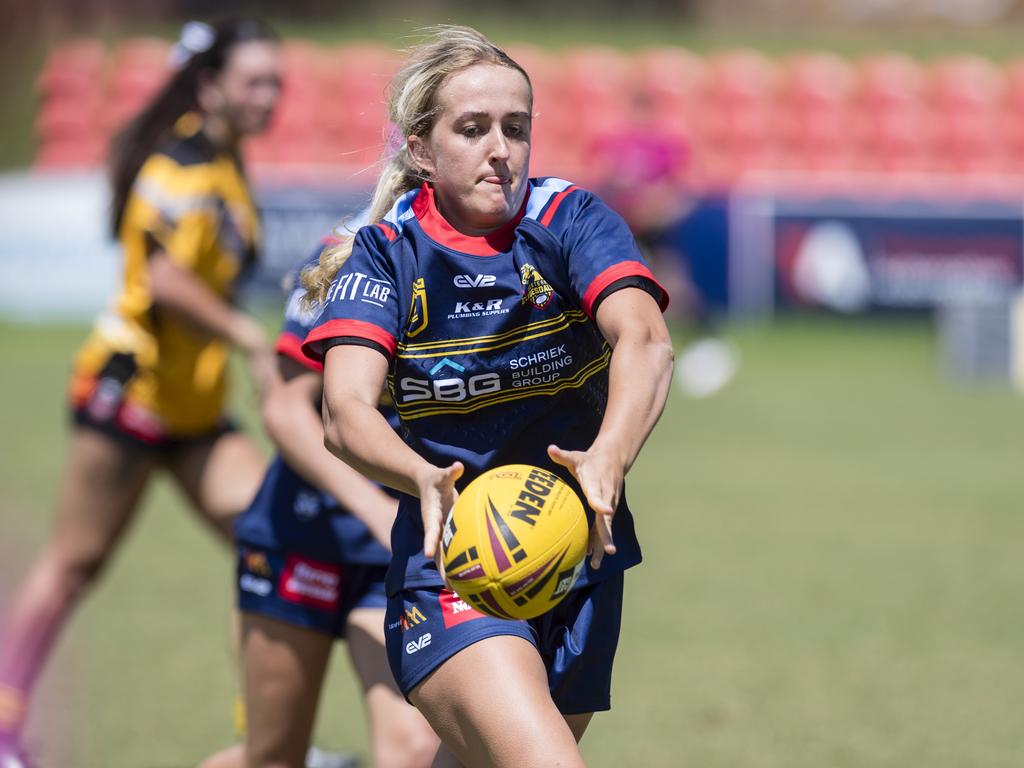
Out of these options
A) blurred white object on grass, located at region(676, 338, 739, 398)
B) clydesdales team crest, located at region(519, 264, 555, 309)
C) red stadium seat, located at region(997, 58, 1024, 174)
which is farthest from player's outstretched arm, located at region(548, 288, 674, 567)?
red stadium seat, located at region(997, 58, 1024, 174)

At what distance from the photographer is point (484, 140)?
116 inches

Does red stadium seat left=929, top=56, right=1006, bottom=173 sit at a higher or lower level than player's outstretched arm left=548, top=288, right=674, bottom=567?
lower

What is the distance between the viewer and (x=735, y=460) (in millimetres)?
10516

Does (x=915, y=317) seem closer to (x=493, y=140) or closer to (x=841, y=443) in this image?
(x=841, y=443)

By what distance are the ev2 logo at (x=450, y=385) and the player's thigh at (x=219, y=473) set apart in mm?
2190

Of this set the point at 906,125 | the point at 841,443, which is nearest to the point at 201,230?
the point at 841,443

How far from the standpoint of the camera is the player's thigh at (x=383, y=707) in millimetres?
3742

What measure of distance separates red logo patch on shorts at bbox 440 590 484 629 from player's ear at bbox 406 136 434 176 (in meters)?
0.87

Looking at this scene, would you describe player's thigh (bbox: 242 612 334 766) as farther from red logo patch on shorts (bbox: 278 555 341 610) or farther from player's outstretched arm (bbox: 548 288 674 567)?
player's outstretched arm (bbox: 548 288 674 567)

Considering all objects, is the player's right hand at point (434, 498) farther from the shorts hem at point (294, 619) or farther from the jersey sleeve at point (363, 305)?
the shorts hem at point (294, 619)

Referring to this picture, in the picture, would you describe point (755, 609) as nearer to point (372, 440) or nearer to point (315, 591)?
point (315, 591)

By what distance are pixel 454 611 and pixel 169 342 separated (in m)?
2.74

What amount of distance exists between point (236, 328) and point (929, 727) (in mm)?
2828

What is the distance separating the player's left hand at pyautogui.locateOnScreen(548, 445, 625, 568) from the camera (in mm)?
2553
